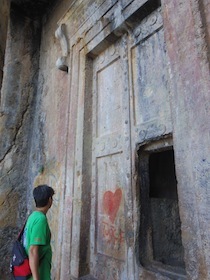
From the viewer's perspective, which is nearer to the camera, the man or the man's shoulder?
the man

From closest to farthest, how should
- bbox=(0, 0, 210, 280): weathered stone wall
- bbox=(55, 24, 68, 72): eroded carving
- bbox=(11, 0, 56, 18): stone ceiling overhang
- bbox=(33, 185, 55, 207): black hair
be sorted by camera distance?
bbox=(0, 0, 210, 280): weathered stone wall
bbox=(33, 185, 55, 207): black hair
bbox=(55, 24, 68, 72): eroded carving
bbox=(11, 0, 56, 18): stone ceiling overhang

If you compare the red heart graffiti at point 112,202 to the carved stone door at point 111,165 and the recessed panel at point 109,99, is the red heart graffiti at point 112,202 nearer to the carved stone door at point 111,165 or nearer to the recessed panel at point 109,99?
the carved stone door at point 111,165

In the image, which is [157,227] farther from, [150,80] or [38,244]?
[150,80]

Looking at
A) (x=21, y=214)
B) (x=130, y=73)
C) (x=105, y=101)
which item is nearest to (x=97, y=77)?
(x=105, y=101)

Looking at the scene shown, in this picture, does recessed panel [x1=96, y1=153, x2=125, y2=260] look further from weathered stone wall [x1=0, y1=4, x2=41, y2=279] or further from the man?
weathered stone wall [x1=0, y1=4, x2=41, y2=279]

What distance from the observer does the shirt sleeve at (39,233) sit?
161 cm

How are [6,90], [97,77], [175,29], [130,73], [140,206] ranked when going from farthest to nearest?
[6,90] < [97,77] < [130,73] < [140,206] < [175,29]

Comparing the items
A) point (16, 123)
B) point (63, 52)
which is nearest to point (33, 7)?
point (63, 52)

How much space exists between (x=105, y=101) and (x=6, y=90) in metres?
2.28

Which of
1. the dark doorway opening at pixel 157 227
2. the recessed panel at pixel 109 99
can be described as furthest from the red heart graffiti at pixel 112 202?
the recessed panel at pixel 109 99

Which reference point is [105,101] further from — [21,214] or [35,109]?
[21,214]

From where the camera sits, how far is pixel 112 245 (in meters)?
2.24

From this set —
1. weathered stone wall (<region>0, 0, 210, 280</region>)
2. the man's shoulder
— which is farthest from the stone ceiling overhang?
the man's shoulder

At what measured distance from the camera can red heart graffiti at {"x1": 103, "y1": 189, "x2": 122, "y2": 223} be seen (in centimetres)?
227
